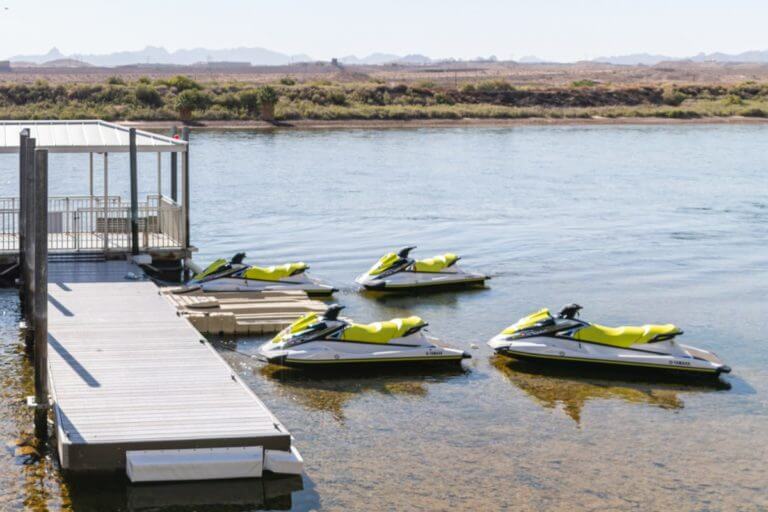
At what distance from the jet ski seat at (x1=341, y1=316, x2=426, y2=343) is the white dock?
2482 millimetres

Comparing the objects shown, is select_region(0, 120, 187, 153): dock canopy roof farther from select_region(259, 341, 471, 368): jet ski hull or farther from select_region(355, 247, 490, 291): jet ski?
select_region(259, 341, 471, 368): jet ski hull

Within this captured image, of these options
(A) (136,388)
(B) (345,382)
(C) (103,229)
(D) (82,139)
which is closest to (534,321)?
(B) (345,382)

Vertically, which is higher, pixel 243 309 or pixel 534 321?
pixel 534 321

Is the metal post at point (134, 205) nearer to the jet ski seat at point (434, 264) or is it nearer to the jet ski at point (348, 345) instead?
the jet ski at point (348, 345)

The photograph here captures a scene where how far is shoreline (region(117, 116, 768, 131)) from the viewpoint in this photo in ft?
260

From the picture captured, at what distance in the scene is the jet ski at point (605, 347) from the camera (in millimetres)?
19469

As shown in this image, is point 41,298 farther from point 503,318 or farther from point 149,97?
point 149,97

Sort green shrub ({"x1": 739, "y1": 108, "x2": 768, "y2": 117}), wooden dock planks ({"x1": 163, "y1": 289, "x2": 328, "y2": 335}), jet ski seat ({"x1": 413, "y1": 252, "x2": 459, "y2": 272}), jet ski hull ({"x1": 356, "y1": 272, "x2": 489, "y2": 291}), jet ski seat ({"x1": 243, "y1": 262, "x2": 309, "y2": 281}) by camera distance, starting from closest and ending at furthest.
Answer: wooden dock planks ({"x1": 163, "y1": 289, "x2": 328, "y2": 335}) < jet ski seat ({"x1": 243, "y1": 262, "x2": 309, "y2": 281}) < jet ski hull ({"x1": 356, "y1": 272, "x2": 489, "y2": 291}) < jet ski seat ({"x1": 413, "y1": 252, "x2": 459, "y2": 272}) < green shrub ({"x1": 739, "y1": 108, "x2": 768, "y2": 117})

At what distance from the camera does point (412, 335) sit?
778 inches

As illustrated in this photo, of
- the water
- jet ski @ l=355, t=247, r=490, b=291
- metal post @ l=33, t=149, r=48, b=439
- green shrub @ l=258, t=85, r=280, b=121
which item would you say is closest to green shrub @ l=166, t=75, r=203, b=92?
green shrub @ l=258, t=85, r=280, b=121

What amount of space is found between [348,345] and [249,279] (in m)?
5.50

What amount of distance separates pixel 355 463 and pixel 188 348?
140 inches

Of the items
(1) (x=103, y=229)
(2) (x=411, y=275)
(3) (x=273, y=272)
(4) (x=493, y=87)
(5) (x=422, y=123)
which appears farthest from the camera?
(4) (x=493, y=87)

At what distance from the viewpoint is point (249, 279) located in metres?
24.4
